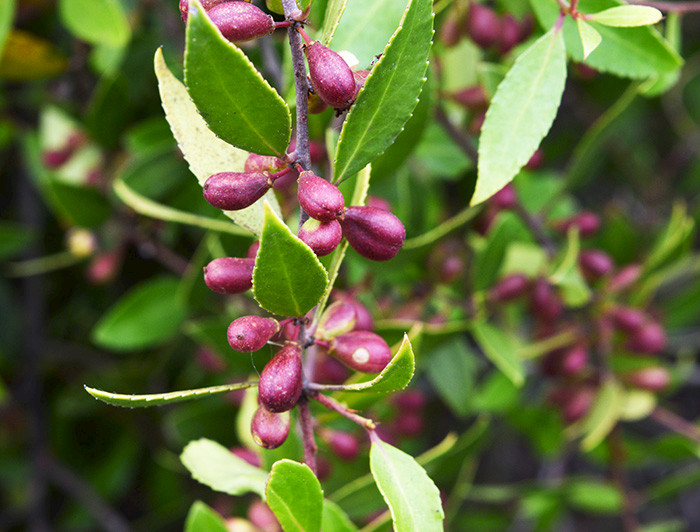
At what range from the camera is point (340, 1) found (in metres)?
0.60

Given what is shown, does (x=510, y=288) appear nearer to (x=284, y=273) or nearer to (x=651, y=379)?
(x=651, y=379)

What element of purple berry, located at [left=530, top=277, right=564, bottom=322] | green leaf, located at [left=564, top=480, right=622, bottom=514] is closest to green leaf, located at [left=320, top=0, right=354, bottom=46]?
purple berry, located at [left=530, top=277, right=564, bottom=322]

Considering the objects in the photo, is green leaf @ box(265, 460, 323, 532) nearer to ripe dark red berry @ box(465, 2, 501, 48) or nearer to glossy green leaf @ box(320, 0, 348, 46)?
glossy green leaf @ box(320, 0, 348, 46)

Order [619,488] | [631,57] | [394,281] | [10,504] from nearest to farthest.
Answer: [631,57], [394,281], [619,488], [10,504]

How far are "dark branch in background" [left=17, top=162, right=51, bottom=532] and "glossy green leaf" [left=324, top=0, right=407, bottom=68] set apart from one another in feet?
4.26

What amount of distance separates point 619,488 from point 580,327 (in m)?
0.42

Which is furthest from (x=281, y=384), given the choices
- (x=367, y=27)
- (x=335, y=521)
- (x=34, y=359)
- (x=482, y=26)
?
(x=34, y=359)

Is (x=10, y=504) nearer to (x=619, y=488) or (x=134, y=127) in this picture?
(x=134, y=127)

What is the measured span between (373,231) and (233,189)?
0.40 ft

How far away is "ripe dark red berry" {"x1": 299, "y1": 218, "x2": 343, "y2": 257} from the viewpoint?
58 cm

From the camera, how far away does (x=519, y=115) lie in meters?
0.75

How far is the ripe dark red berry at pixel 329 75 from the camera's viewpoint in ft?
1.84

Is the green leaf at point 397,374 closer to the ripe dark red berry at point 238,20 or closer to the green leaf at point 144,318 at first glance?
the ripe dark red berry at point 238,20

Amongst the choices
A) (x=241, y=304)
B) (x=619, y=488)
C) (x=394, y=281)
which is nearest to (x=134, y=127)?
(x=241, y=304)
